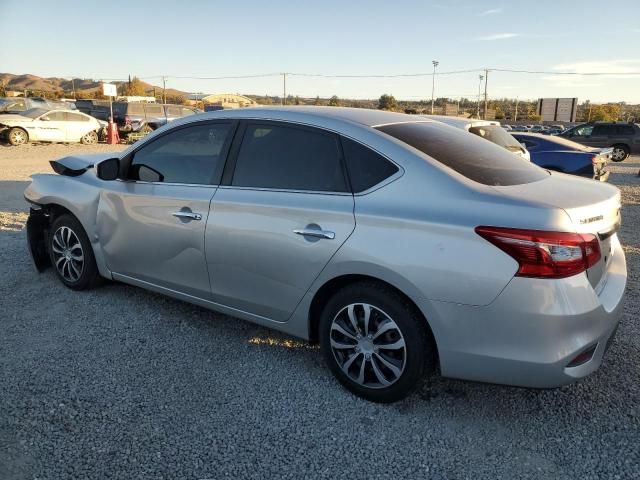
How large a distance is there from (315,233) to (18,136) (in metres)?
21.1

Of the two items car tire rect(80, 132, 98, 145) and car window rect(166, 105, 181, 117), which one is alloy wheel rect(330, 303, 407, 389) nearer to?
car tire rect(80, 132, 98, 145)

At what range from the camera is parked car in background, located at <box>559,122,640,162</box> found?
21.3 meters

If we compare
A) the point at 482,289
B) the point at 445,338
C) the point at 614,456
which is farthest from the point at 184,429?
the point at 614,456

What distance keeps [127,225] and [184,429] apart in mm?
1848

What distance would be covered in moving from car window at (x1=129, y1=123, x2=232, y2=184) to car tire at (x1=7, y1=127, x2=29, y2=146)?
62.9 feet

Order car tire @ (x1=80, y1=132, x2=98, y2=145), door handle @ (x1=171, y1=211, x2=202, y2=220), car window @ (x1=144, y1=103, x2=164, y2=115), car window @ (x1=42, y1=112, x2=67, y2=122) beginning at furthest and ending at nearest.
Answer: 1. car window @ (x1=144, y1=103, x2=164, y2=115)
2. car tire @ (x1=80, y1=132, x2=98, y2=145)
3. car window @ (x1=42, y1=112, x2=67, y2=122)
4. door handle @ (x1=171, y1=211, x2=202, y2=220)

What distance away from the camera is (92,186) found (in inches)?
171

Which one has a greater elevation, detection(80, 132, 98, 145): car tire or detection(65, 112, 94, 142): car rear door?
detection(65, 112, 94, 142): car rear door

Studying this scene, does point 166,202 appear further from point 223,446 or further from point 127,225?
point 223,446

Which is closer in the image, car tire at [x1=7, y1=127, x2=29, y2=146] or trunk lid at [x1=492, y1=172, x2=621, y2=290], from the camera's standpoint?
trunk lid at [x1=492, y1=172, x2=621, y2=290]

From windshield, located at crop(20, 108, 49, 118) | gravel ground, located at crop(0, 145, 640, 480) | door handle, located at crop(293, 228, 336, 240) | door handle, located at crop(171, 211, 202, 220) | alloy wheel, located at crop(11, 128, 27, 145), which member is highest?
windshield, located at crop(20, 108, 49, 118)

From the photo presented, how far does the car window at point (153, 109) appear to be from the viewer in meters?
26.2

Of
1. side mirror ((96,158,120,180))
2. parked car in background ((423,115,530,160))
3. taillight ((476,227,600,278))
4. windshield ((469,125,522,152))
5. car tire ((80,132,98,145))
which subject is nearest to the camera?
taillight ((476,227,600,278))

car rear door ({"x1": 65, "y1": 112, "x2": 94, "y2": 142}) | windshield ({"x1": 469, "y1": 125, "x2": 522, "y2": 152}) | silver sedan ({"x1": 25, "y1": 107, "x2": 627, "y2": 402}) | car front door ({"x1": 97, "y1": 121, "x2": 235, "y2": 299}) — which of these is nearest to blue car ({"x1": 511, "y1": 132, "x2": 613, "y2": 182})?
windshield ({"x1": 469, "y1": 125, "x2": 522, "y2": 152})
